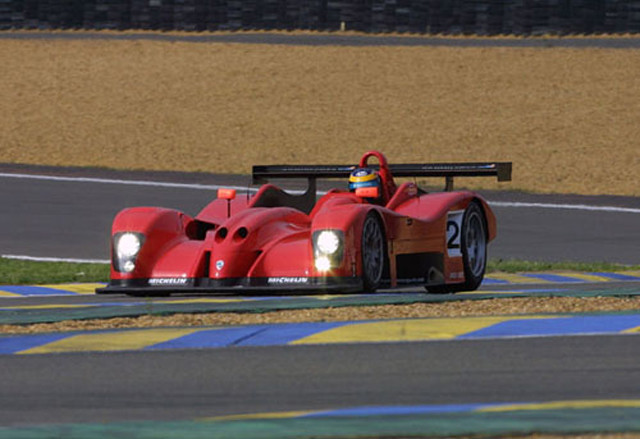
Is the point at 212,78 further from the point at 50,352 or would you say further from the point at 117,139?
the point at 50,352

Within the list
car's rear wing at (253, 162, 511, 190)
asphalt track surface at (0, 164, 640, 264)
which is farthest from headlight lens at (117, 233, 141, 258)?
asphalt track surface at (0, 164, 640, 264)

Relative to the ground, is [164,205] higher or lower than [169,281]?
lower

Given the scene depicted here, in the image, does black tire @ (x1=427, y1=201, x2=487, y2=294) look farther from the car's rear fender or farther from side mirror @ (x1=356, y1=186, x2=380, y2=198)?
side mirror @ (x1=356, y1=186, x2=380, y2=198)

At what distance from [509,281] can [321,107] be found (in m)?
20.2

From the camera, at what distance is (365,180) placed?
14188mm

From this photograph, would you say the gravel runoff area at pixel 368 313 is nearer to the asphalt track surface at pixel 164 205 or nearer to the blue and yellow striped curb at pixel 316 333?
the blue and yellow striped curb at pixel 316 333

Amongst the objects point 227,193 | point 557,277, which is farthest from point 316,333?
point 557,277

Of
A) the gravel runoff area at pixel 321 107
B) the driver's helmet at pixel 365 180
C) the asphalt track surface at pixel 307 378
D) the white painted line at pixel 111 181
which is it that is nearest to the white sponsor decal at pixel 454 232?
the driver's helmet at pixel 365 180

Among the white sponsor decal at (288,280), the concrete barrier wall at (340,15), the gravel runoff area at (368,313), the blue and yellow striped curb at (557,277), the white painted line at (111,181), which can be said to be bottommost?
the blue and yellow striped curb at (557,277)

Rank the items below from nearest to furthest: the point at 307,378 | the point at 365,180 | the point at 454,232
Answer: the point at 307,378
the point at 365,180
the point at 454,232

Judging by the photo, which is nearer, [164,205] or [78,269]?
[78,269]

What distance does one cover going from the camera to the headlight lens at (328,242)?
12.8 metres

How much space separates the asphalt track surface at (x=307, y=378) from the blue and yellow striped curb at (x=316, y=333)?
290mm

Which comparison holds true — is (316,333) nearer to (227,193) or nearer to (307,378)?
(307,378)
